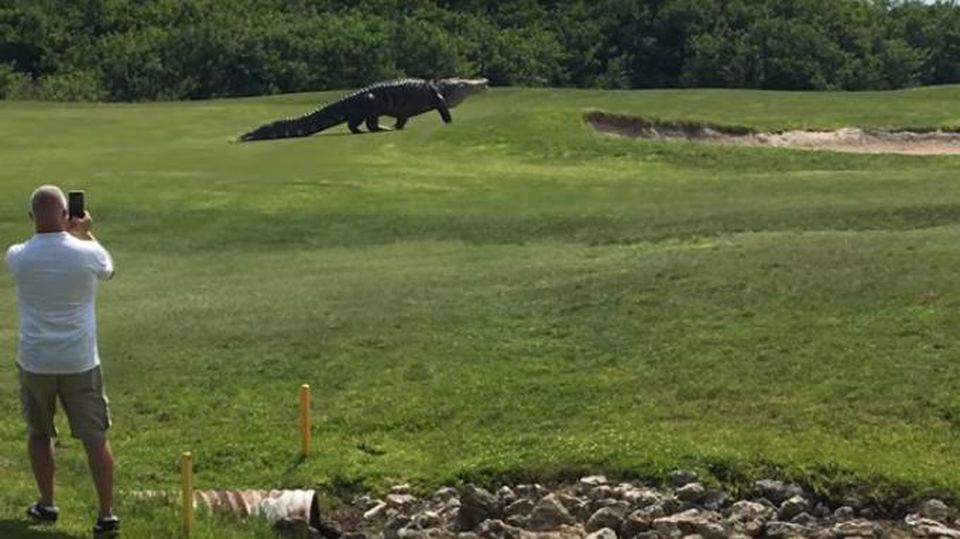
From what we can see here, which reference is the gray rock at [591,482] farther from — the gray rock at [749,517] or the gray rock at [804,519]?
the gray rock at [804,519]

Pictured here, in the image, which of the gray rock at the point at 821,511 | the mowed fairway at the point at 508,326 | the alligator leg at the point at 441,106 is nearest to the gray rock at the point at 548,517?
the mowed fairway at the point at 508,326

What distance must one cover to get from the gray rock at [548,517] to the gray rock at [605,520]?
18cm

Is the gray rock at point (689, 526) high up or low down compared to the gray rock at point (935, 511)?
down

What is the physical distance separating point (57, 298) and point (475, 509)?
3138 mm

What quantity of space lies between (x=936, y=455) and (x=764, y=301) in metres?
4.56

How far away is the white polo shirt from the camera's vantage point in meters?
8.17

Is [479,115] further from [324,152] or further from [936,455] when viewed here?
[936,455]

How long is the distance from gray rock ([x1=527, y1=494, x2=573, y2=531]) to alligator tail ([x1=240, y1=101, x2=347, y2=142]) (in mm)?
26693

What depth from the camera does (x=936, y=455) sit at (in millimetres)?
10234

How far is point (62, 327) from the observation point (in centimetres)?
826

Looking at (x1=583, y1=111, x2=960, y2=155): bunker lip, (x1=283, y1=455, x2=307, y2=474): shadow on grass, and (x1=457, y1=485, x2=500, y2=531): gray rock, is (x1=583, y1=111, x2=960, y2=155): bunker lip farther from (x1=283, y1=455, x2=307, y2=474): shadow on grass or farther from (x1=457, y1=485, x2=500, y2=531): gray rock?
(x1=457, y1=485, x2=500, y2=531): gray rock

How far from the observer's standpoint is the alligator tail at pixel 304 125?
3572 cm

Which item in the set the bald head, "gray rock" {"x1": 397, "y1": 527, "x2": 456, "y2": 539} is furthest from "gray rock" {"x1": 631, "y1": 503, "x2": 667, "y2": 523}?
the bald head

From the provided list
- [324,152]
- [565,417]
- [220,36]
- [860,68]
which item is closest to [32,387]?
[565,417]
